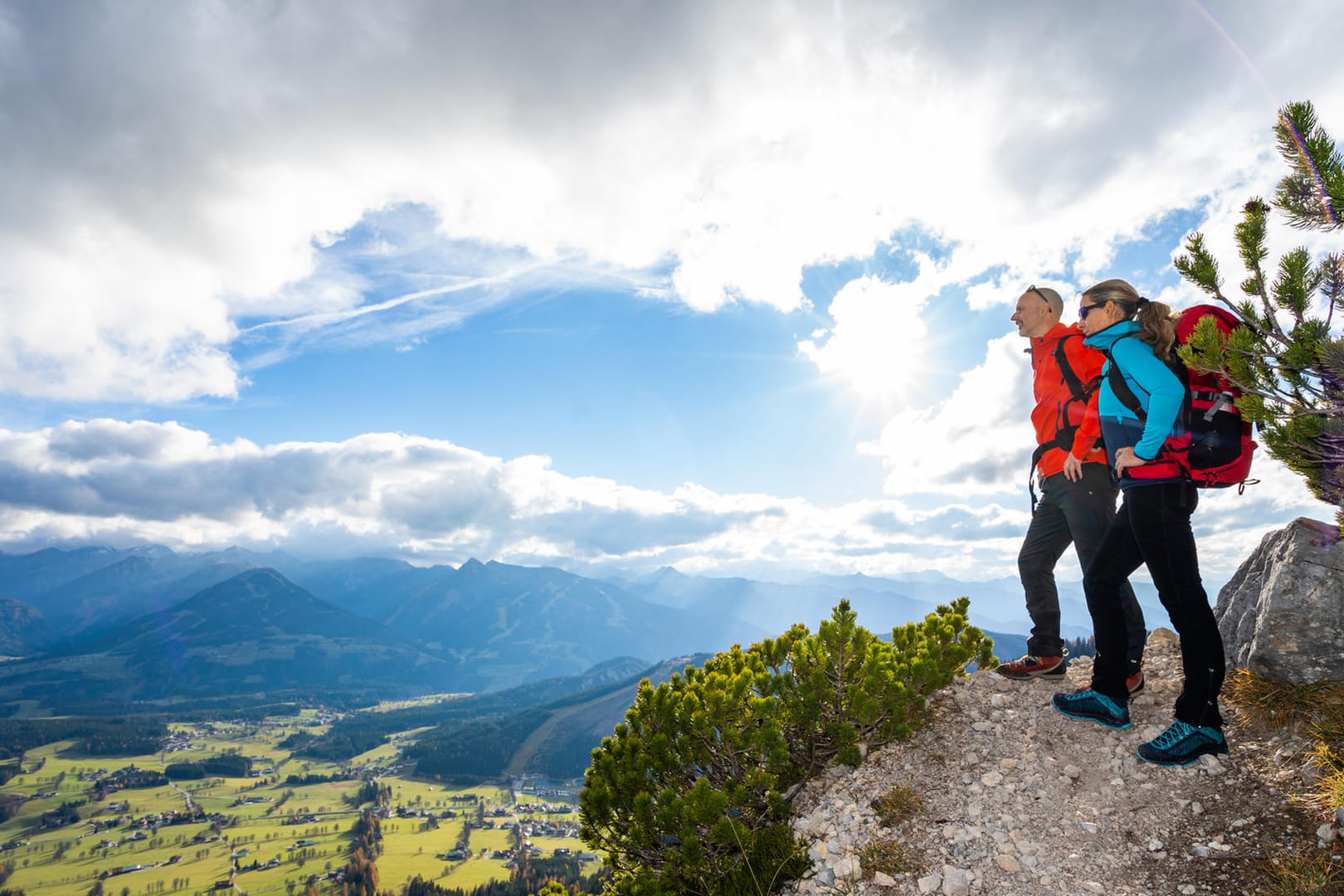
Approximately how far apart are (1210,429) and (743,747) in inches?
213

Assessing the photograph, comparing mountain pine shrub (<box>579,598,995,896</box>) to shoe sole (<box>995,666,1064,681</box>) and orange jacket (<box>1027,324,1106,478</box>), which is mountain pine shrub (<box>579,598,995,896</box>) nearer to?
shoe sole (<box>995,666,1064,681</box>)

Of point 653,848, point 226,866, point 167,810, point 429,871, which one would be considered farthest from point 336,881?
point 653,848

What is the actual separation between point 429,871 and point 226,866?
55.0m

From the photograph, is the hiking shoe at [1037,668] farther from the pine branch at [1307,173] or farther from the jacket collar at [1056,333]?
the pine branch at [1307,173]

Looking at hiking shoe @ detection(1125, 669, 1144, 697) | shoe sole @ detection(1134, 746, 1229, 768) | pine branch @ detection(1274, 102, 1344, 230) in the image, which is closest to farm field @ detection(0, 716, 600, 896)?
hiking shoe @ detection(1125, 669, 1144, 697)

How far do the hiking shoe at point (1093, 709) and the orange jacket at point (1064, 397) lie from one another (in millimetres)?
2604

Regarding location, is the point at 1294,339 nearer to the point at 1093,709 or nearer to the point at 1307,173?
the point at 1307,173

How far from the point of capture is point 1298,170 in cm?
486

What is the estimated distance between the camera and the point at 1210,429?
5.54m

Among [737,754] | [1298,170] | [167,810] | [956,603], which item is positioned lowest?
[167,810]

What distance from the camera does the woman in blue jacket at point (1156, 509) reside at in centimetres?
557

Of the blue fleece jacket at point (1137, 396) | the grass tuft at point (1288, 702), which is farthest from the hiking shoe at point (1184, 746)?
the blue fleece jacket at point (1137, 396)

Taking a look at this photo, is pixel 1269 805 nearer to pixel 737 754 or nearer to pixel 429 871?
pixel 737 754

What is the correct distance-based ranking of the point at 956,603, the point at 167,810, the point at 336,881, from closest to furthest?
1. the point at 956,603
2. the point at 336,881
3. the point at 167,810
